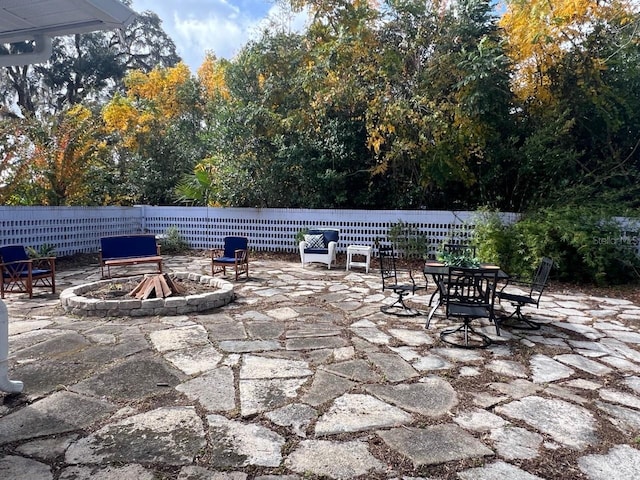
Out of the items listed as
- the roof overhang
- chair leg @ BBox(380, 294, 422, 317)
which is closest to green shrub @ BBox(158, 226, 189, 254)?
chair leg @ BBox(380, 294, 422, 317)

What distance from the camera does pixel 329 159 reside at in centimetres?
1002

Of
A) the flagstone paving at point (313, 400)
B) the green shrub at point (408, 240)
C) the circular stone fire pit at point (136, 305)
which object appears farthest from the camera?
the green shrub at point (408, 240)

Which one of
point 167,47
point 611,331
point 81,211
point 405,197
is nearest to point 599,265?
point 611,331

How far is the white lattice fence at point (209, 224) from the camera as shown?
28.9 feet

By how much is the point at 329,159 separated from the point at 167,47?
18552 millimetres

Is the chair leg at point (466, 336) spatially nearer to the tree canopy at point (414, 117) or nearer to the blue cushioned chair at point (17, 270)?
the tree canopy at point (414, 117)

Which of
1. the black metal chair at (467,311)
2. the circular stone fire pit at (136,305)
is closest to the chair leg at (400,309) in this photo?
the black metal chair at (467,311)

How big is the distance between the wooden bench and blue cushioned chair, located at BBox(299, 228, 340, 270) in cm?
292

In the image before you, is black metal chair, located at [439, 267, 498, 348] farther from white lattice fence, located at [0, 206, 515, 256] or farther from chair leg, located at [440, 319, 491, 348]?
white lattice fence, located at [0, 206, 515, 256]

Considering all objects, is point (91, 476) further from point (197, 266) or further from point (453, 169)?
point (453, 169)

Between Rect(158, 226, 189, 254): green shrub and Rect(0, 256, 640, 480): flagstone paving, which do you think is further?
Rect(158, 226, 189, 254): green shrub

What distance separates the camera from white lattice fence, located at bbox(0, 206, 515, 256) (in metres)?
8.80

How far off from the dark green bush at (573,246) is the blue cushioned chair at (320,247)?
304 cm

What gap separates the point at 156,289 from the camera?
5.53 metres
